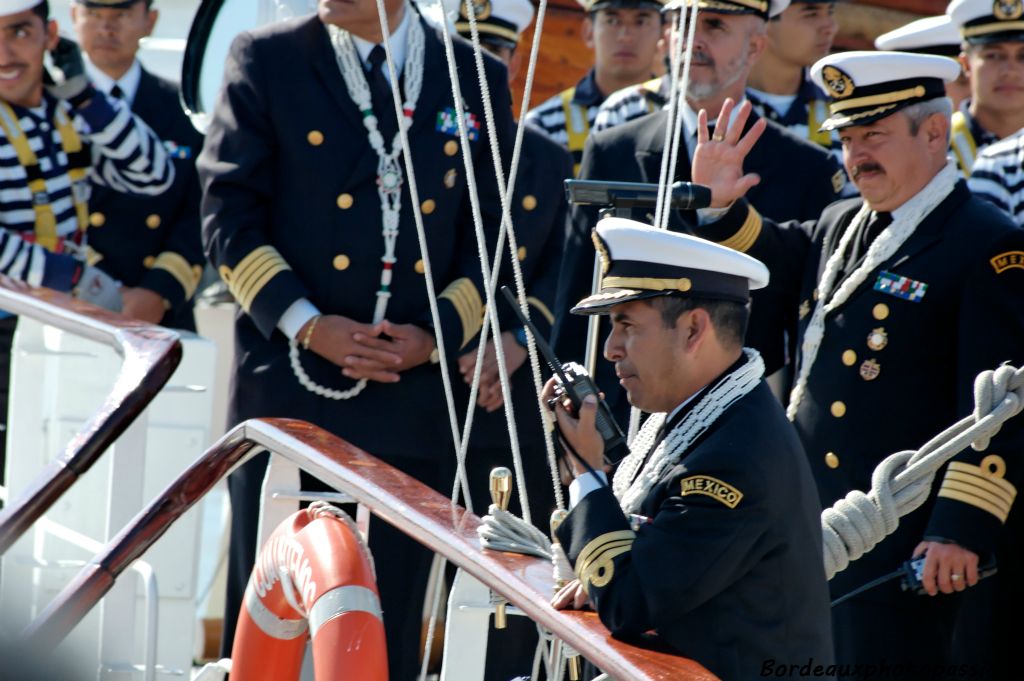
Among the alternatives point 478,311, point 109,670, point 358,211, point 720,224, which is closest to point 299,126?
point 358,211

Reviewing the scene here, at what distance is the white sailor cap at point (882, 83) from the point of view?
3.82 meters

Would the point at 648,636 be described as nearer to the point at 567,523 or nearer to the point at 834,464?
the point at 567,523

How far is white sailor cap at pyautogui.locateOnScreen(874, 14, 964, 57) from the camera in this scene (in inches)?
218

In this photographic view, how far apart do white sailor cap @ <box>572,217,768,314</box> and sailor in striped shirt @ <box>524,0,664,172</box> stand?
339 cm

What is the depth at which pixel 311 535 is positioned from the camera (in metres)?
2.80

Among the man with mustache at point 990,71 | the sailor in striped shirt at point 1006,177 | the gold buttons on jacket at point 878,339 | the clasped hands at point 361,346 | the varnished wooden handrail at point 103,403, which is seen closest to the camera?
the varnished wooden handrail at point 103,403

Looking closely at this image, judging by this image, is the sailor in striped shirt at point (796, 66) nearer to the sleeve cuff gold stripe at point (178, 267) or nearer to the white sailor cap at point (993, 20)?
the white sailor cap at point (993, 20)

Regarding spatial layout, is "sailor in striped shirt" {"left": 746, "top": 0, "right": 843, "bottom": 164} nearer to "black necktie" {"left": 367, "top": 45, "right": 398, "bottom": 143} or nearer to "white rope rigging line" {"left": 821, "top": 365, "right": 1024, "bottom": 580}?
"black necktie" {"left": 367, "top": 45, "right": 398, "bottom": 143}

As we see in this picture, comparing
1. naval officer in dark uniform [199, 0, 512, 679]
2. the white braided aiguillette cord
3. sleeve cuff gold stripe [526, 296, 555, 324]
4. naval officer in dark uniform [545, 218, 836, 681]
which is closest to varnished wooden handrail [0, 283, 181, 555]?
naval officer in dark uniform [199, 0, 512, 679]

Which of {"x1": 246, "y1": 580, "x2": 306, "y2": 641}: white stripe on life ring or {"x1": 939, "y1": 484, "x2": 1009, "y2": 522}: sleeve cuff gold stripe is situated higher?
{"x1": 939, "y1": 484, "x2": 1009, "y2": 522}: sleeve cuff gold stripe

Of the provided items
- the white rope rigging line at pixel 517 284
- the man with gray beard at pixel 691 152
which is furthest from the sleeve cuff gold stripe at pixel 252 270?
the white rope rigging line at pixel 517 284

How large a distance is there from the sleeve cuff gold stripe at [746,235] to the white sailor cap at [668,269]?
109cm

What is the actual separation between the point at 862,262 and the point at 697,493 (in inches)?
59.9

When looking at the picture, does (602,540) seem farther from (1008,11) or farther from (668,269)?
(1008,11)
